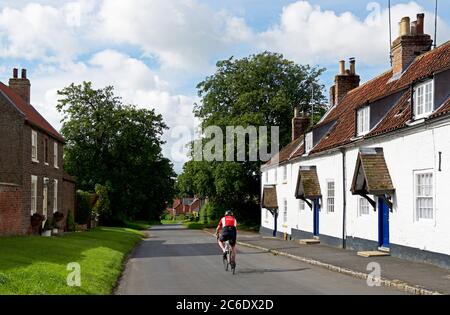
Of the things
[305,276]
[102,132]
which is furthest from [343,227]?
[102,132]

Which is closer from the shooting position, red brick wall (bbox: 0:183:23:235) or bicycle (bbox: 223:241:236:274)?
bicycle (bbox: 223:241:236:274)

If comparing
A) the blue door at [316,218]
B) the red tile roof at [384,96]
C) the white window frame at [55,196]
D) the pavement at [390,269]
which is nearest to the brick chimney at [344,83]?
the red tile roof at [384,96]

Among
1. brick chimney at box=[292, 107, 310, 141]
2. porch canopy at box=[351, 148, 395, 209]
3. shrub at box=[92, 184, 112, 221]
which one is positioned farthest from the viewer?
shrub at box=[92, 184, 112, 221]

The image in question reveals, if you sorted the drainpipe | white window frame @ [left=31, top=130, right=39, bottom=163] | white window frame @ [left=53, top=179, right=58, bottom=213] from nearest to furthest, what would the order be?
1. the drainpipe
2. white window frame @ [left=31, top=130, right=39, bottom=163]
3. white window frame @ [left=53, top=179, right=58, bottom=213]

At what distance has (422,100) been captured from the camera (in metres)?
18.8

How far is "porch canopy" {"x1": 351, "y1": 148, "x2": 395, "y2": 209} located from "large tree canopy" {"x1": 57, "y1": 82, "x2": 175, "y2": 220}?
44459 mm

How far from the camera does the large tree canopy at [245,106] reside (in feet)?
170

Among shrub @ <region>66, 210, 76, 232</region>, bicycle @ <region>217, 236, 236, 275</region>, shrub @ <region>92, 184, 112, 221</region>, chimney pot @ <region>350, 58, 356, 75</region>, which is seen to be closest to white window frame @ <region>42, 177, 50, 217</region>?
shrub @ <region>66, 210, 76, 232</region>

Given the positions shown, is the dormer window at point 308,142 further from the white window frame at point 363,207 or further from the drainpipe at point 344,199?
the white window frame at point 363,207

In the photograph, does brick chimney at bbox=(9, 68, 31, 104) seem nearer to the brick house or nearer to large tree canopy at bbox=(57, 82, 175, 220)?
the brick house

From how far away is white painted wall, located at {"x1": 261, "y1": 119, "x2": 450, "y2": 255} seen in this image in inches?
666

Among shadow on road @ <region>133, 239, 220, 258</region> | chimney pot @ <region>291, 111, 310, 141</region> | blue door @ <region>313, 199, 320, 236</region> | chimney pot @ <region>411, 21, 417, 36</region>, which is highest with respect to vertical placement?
chimney pot @ <region>411, 21, 417, 36</region>

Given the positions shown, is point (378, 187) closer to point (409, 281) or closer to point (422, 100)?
point (422, 100)

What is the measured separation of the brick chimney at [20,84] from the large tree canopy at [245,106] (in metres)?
19.2
